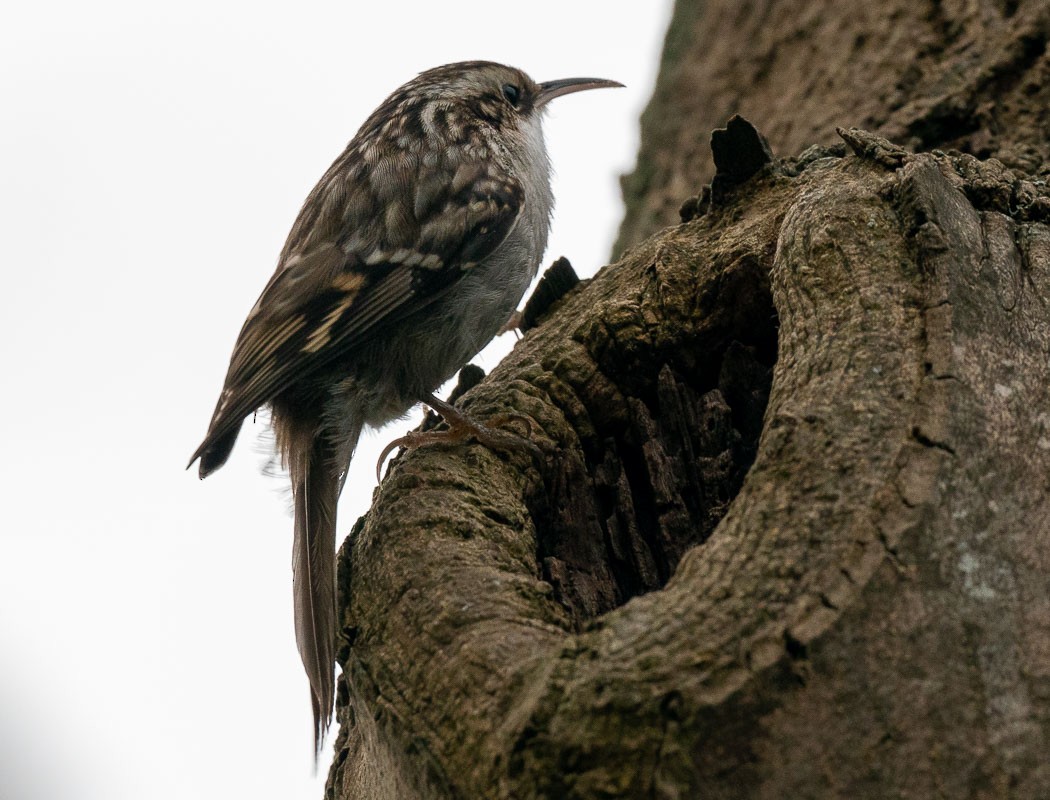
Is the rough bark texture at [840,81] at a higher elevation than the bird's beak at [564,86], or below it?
below

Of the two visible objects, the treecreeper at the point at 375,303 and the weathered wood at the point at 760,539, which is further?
the treecreeper at the point at 375,303

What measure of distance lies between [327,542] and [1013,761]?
122 cm

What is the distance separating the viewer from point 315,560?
1.98 meters

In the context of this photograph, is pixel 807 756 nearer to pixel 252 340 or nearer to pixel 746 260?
pixel 746 260

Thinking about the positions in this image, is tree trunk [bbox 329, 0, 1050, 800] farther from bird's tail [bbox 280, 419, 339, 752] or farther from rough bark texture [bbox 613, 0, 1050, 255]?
rough bark texture [bbox 613, 0, 1050, 255]

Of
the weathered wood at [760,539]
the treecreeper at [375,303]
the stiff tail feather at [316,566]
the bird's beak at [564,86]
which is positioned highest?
the bird's beak at [564,86]

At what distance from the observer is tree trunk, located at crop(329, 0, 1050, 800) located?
110cm

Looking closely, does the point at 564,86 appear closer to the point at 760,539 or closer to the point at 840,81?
the point at 840,81

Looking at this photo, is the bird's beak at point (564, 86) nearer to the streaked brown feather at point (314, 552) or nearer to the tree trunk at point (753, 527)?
the tree trunk at point (753, 527)

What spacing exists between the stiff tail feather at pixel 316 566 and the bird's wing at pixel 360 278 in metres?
0.17

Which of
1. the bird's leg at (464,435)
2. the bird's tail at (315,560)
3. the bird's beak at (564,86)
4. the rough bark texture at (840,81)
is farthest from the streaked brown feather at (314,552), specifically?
the bird's beak at (564,86)

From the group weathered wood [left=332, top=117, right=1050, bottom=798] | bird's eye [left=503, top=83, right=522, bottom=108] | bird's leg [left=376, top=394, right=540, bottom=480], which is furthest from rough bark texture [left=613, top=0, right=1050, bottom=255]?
bird's leg [left=376, top=394, right=540, bottom=480]

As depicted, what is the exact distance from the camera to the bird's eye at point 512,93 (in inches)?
118

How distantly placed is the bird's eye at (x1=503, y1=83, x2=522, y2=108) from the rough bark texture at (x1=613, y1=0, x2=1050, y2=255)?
0.43m
